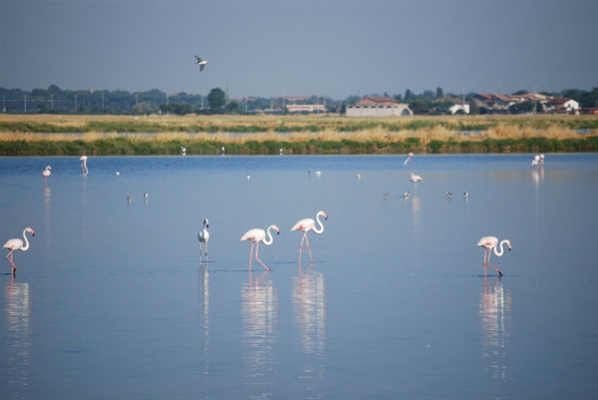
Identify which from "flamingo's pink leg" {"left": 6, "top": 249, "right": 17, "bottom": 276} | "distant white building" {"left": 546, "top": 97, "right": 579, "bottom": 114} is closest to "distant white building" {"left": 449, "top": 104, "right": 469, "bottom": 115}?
"distant white building" {"left": 546, "top": 97, "right": 579, "bottom": 114}

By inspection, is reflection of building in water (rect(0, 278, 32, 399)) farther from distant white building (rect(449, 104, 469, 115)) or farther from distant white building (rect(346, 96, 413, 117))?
distant white building (rect(449, 104, 469, 115))

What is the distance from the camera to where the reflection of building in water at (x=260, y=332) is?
32.1 ft

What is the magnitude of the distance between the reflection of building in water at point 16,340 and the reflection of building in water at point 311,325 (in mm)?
2657

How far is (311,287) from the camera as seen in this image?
14359mm

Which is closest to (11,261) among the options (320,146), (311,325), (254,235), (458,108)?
(254,235)

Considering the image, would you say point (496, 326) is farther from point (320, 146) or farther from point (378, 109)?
point (378, 109)

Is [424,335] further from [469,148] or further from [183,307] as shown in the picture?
[469,148]

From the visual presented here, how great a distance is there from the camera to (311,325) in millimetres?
12031

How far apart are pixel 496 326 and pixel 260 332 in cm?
273

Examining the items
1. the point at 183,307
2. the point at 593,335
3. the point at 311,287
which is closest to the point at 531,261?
the point at 311,287

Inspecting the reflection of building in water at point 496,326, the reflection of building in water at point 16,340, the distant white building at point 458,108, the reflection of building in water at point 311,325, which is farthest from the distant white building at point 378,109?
the reflection of building in water at point 16,340

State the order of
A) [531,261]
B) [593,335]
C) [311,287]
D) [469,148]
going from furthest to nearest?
[469,148] → [531,261] → [311,287] → [593,335]

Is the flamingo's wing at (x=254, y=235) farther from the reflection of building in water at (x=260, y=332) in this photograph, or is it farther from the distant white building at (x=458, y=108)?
the distant white building at (x=458, y=108)

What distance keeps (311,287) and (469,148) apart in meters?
37.3
